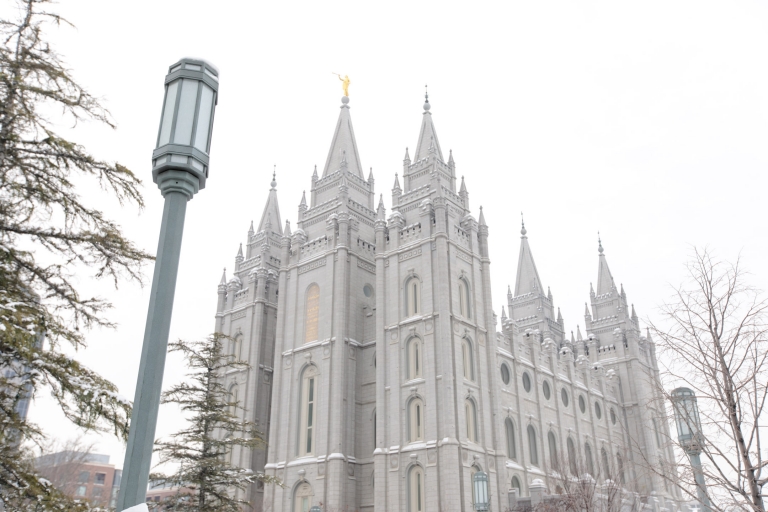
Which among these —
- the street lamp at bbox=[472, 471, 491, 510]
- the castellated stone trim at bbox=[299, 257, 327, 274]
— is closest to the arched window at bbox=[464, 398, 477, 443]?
the castellated stone trim at bbox=[299, 257, 327, 274]

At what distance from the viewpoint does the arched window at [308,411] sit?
37938 millimetres

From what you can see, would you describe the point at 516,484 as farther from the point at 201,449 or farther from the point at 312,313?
the point at 201,449

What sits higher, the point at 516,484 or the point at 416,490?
the point at 516,484

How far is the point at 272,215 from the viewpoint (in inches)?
2089

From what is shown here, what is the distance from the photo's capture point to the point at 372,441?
3769 centimetres

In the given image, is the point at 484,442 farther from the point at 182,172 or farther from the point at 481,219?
the point at 182,172

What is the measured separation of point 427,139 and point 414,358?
14676mm

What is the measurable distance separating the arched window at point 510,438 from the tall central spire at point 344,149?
62.1 feet

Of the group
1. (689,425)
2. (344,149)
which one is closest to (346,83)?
(344,149)

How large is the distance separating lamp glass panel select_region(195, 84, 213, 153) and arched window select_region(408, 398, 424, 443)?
30.7 m

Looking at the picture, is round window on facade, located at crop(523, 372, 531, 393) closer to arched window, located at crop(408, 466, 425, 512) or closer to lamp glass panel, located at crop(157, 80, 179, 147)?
arched window, located at crop(408, 466, 425, 512)

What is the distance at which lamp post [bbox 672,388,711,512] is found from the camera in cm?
982

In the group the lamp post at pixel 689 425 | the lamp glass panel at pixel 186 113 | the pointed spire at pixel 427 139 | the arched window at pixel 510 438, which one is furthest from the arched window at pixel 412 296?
the lamp glass panel at pixel 186 113

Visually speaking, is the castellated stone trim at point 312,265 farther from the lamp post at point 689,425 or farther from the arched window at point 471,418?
the lamp post at point 689,425
